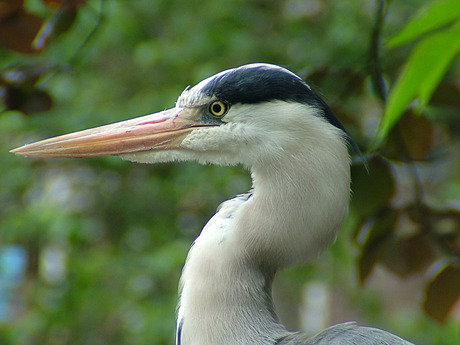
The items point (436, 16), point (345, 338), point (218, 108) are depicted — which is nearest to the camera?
point (436, 16)

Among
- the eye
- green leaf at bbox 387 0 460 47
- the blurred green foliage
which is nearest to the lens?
green leaf at bbox 387 0 460 47

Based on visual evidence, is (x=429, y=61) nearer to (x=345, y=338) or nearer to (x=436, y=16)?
(x=436, y=16)

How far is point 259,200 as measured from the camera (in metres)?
1.24

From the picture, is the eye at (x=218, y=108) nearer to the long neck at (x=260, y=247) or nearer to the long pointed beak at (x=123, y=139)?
the long pointed beak at (x=123, y=139)

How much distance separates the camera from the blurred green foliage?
10.3 ft

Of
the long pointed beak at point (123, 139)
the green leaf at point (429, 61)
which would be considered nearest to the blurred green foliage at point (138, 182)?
the long pointed beak at point (123, 139)

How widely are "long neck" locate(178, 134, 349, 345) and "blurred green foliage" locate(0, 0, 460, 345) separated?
1.62 m

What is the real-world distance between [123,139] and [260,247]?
1.33ft

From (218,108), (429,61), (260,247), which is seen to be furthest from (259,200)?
(429,61)

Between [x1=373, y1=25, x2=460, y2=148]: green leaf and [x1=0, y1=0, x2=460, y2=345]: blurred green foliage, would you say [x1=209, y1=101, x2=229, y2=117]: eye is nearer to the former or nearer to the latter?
[x1=373, y1=25, x2=460, y2=148]: green leaf

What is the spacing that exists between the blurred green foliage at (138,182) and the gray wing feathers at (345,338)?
161 cm

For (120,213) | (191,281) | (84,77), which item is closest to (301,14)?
(84,77)

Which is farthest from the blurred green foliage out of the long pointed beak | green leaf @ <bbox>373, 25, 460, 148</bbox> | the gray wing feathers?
green leaf @ <bbox>373, 25, 460, 148</bbox>

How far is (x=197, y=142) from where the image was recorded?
1.31 meters
